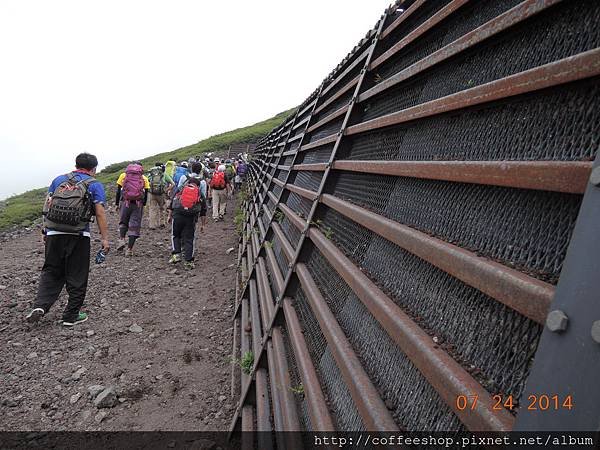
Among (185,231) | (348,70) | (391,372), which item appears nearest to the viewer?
(391,372)

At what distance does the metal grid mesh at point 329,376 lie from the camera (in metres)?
1.62

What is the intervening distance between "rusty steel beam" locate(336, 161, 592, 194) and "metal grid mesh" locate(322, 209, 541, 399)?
13.7 inches

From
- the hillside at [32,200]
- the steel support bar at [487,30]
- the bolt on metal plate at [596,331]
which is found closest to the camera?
the bolt on metal plate at [596,331]

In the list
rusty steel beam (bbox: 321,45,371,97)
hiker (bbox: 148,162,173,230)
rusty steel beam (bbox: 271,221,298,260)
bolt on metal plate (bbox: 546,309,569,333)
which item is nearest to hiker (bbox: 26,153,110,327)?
rusty steel beam (bbox: 271,221,298,260)

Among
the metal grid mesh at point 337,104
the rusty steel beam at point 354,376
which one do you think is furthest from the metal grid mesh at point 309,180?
the rusty steel beam at point 354,376

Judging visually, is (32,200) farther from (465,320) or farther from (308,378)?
(465,320)

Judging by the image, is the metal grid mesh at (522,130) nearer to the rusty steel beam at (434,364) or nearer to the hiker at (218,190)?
the rusty steel beam at (434,364)

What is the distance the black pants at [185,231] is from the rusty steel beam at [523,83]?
706 cm

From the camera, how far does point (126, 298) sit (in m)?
6.54

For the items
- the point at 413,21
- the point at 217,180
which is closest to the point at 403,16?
the point at 413,21

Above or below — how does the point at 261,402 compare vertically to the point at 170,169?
below

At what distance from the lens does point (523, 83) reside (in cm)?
106

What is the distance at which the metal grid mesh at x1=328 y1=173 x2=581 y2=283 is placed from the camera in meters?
0.97

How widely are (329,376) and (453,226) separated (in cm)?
106
